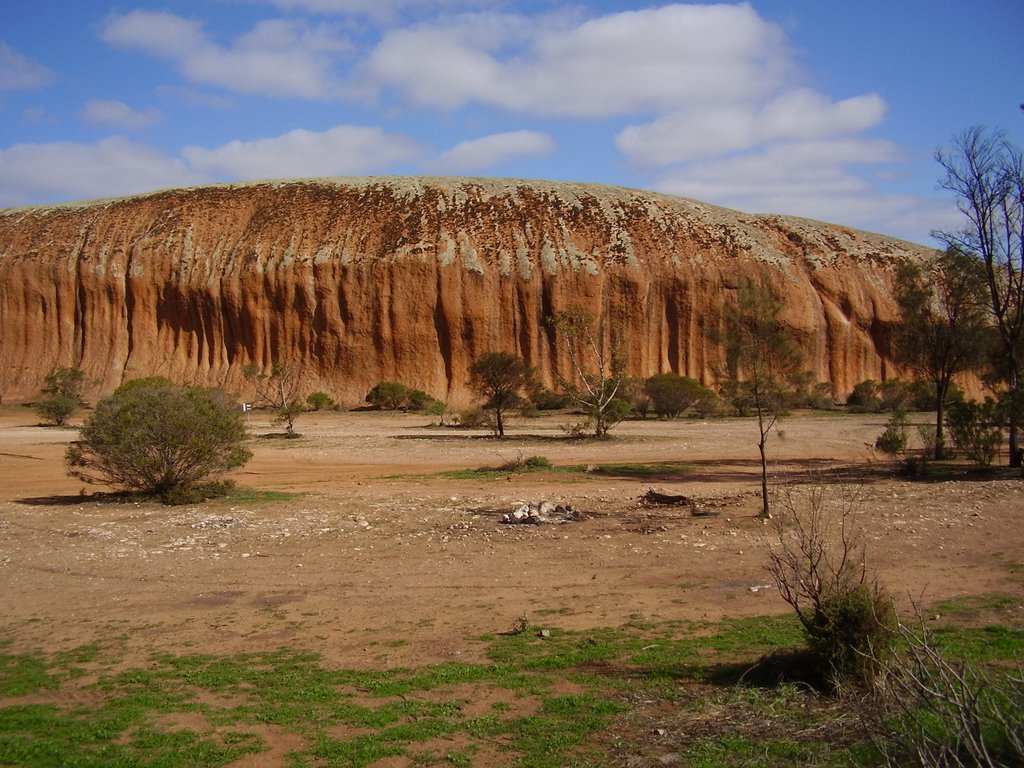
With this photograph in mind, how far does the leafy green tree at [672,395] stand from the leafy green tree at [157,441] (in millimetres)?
30078

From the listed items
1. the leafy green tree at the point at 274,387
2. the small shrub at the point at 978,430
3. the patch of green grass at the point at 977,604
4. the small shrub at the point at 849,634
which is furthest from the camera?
the leafy green tree at the point at 274,387

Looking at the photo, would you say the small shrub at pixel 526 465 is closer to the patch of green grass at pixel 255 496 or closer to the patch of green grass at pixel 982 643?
the patch of green grass at pixel 255 496

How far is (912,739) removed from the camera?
3.79 metres

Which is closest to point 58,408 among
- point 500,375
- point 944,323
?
point 500,375

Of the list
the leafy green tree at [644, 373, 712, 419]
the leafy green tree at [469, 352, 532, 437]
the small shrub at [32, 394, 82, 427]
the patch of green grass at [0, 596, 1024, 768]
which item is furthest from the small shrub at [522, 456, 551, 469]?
the small shrub at [32, 394, 82, 427]

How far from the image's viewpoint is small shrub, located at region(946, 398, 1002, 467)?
2047cm


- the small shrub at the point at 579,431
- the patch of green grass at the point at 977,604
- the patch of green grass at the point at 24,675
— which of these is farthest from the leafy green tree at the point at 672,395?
the patch of green grass at the point at 24,675

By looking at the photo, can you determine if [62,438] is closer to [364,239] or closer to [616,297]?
[364,239]

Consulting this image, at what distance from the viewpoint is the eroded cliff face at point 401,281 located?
57844mm

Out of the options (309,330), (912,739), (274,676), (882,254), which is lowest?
(274,676)

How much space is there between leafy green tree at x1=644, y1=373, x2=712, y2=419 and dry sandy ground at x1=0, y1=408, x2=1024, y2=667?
23172mm

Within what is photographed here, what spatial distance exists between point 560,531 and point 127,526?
750cm

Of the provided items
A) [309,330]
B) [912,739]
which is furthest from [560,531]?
[309,330]

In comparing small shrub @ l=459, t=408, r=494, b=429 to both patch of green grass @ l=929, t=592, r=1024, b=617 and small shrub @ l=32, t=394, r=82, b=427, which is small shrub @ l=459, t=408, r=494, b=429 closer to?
small shrub @ l=32, t=394, r=82, b=427
